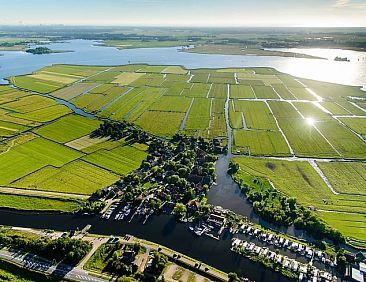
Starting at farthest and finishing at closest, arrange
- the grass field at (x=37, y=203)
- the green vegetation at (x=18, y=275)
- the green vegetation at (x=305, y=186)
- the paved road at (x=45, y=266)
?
1. the grass field at (x=37, y=203)
2. the green vegetation at (x=305, y=186)
3. the paved road at (x=45, y=266)
4. the green vegetation at (x=18, y=275)

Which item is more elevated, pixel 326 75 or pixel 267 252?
pixel 326 75

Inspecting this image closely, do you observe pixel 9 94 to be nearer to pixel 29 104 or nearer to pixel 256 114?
pixel 29 104

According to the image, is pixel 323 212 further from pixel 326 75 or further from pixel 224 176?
pixel 326 75

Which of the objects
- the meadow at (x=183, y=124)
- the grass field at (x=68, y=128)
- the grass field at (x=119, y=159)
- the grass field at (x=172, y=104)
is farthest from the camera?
the grass field at (x=172, y=104)

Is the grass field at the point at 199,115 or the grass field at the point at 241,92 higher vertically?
the grass field at the point at 241,92

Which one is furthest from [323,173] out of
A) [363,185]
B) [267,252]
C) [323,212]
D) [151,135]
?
[151,135]

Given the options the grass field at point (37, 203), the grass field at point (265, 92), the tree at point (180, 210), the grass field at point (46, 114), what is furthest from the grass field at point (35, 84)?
the tree at point (180, 210)

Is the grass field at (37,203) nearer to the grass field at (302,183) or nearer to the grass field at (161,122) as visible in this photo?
the grass field at (302,183)
